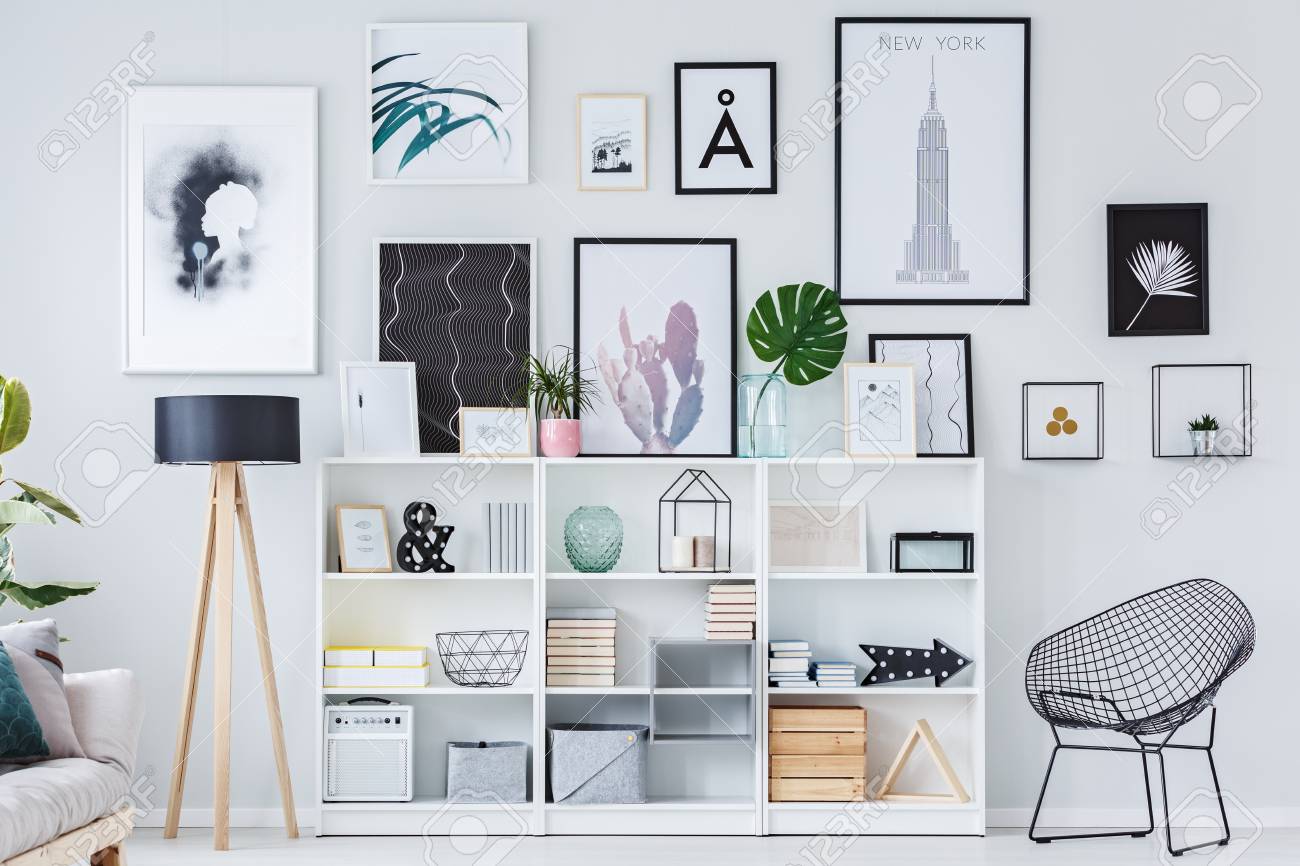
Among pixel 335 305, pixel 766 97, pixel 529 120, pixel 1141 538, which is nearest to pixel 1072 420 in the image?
pixel 1141 538

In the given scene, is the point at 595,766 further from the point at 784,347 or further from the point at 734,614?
the point at 784,347

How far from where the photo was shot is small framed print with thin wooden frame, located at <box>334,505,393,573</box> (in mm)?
3578

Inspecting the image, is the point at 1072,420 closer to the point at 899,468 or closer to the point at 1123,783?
the point at 899,468

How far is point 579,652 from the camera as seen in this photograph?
11.6ft

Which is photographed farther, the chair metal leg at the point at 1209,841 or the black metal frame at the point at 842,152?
the black metal frame at the point at 842,152

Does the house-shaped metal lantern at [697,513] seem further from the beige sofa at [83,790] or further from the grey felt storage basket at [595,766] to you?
the beige sofa at [83,790]

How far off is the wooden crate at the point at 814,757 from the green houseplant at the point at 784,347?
2.83ft

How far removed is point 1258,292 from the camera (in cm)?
377

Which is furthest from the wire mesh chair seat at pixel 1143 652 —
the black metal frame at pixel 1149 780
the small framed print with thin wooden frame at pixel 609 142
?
the small framed print with thin wooden frame at pixel 609 142

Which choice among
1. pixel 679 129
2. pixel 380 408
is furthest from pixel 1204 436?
pixel 380 408

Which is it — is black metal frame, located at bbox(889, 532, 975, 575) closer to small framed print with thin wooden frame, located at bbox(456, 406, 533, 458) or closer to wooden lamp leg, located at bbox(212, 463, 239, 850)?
small framed print with thin wooden frame, located at bbox(456, 406, 533, 458)

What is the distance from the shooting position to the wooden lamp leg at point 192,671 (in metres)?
3.40

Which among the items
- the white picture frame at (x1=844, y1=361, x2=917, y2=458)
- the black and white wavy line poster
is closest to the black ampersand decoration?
the black and white wavy line poster

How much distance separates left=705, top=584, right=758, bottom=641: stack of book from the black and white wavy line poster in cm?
96
